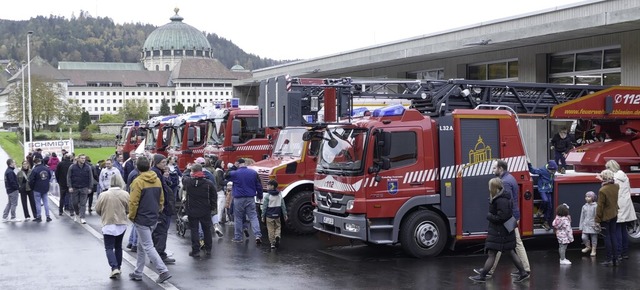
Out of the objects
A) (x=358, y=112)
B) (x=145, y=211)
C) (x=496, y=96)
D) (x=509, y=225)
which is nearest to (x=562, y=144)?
(x=496, y=96)

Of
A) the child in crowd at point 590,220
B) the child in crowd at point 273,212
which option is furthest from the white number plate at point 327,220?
the child in crowd at point 590,220

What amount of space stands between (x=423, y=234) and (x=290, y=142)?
569cm

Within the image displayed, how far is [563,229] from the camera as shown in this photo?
1374cm

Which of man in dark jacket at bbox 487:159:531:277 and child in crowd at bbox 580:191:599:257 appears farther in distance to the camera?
child in crowd at bbox 580:191:599:257

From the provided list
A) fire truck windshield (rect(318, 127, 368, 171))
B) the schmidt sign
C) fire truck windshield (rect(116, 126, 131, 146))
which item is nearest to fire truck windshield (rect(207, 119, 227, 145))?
fire truck windshield (rect(318, 127, 368, 171))

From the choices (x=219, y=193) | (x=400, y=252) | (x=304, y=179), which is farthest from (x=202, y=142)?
(x=400, y=252)

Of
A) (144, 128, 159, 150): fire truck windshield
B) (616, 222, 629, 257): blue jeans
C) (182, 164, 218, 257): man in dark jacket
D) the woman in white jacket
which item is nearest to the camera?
(616, 222, 629, 257): blue jeans

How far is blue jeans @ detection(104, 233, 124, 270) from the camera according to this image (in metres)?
12.4

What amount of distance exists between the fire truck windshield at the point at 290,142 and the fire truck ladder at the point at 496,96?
3.83 meters

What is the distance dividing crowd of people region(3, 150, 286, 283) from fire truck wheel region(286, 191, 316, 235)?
76cm

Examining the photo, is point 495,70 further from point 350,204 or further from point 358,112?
point 350,204

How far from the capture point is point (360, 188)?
46.1ft

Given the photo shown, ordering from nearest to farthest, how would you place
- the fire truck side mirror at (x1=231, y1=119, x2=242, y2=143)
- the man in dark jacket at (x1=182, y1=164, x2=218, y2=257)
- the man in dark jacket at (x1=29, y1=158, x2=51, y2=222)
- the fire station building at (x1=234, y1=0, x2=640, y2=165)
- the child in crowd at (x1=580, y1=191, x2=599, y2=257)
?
the man in dark jacket at (x1=182, y1=164, x2=218, y2=257)
the child in crowd at (x1=580, y1=191, x2=599, y2=257)
the man in dark jacket at (x1=29, y1=158, x2=51, y2=222)
the fire truck side mirror at (x1=231, y1=119, x2=242, y2=143)
the fire station building at (x1=234, y1=0, x2=640, y2=165)

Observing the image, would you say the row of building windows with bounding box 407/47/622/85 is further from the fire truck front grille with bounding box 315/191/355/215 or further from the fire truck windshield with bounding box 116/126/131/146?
the fire truck windshield with bounding box 116/126/131/146
